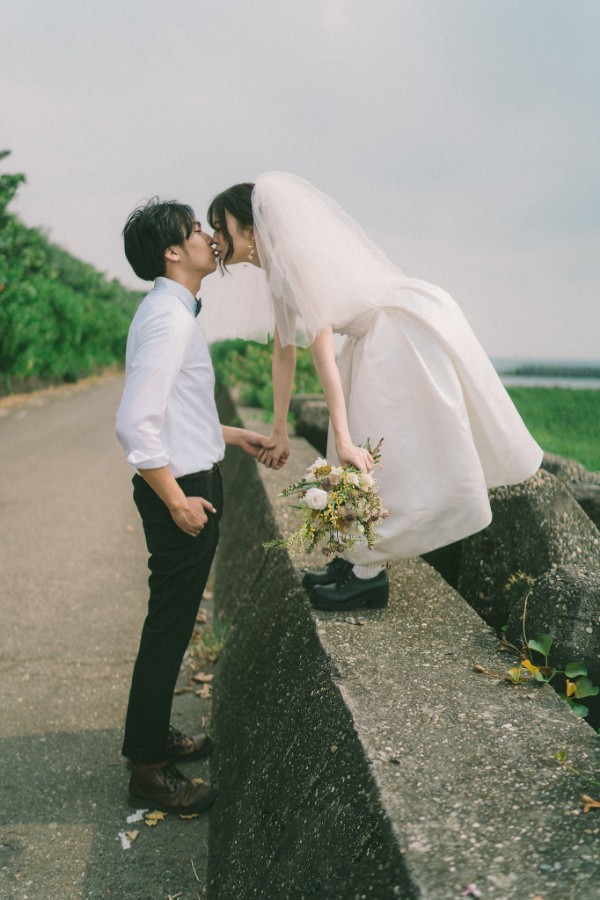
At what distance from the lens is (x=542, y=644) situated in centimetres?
280

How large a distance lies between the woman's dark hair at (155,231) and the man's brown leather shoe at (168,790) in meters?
2.00

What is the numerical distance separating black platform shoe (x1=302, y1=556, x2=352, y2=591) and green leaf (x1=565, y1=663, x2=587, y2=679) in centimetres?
97

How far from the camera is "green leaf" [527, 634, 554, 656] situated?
277 cm

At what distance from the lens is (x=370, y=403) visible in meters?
3.24

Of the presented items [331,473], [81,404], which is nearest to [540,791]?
[331,473]

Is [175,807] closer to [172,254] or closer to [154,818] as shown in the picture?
[154,818]

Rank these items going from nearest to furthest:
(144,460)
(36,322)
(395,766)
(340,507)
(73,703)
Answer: (395,766)
(144,460)
(340,507)
(73,703)
(36,322)

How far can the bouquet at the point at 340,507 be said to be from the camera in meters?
2.90

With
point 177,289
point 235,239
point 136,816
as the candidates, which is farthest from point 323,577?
point 235,239

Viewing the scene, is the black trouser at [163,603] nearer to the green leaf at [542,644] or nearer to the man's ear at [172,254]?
the man's ear at [172,254]

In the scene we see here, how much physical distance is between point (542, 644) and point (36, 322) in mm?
17956

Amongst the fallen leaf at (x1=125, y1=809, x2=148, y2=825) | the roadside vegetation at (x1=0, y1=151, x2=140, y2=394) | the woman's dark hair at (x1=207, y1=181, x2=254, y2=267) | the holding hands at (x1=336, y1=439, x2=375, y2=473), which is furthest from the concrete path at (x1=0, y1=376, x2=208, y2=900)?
the roadside vegetation at (x1=0, y1=151, x2=140, y2=394)

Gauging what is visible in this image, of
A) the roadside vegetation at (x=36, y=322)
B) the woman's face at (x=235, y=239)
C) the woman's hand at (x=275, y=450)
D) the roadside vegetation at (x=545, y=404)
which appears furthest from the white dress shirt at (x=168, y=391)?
the roadside vegetation at (x=36, y=322)

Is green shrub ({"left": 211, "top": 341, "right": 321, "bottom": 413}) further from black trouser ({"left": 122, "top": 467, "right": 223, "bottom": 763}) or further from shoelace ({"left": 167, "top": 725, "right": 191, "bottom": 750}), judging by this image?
black trouser ({"left": 122, "top": 467, "right": 223, "bottom": 763})
